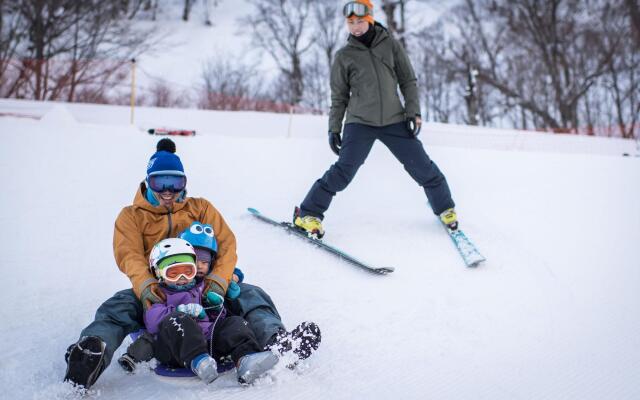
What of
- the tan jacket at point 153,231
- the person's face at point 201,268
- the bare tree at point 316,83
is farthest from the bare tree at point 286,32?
the person's face at point 201,268

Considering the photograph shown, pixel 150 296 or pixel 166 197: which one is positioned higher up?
pixel 166 197

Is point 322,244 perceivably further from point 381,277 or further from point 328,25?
point 328,25

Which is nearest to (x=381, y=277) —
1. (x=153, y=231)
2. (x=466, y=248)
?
(x=466, y=248)

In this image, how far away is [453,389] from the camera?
74.3 inches

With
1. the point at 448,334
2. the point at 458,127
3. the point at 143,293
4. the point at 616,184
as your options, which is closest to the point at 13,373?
the point at 143,293

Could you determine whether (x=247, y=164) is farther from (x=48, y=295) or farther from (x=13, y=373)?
(x=13, y=373)

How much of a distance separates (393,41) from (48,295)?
9.16ft

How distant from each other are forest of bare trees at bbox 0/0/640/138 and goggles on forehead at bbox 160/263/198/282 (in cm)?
1154

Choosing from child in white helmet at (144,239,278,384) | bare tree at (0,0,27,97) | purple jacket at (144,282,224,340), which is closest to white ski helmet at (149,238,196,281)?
child in white helmet at (144,239,278,384)

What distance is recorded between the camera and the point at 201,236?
227 centimetres

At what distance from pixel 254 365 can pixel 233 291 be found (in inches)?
21.8

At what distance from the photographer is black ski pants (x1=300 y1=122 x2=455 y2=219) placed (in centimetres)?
345

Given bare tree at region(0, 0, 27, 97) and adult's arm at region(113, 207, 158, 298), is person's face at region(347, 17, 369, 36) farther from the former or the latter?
bare tree at region(0, 0, 27, 97)

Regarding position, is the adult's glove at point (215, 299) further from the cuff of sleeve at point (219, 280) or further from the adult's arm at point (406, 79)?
the adult's arm at point (406, 79)
